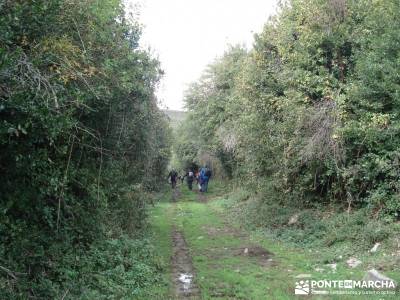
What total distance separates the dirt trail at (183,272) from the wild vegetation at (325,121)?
11.0 ft

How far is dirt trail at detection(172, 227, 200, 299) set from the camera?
803cm

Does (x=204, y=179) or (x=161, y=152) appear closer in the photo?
(x=161, y=152)

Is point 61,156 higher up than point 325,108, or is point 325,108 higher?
point 325,108

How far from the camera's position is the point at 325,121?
42.9 feet

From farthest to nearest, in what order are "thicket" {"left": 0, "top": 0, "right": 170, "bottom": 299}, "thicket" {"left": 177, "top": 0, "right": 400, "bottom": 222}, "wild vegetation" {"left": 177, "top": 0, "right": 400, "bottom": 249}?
1. "thicket" {"left": 177, "top": 0, "right": 400, "bottom": 222}
2. "wild vegetation" {"left": 177, "top": 0, "right": 400, "bottom": 249}
3. "thicket" {"left": 0, "top": 0, "right": 170, "bottom": 299}

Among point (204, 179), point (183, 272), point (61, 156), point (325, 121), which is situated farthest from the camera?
point (204, 179)

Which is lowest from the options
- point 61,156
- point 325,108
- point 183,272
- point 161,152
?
point 183,272

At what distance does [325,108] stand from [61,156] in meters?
8.82

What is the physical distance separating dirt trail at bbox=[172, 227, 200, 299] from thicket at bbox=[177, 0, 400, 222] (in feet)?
15.1

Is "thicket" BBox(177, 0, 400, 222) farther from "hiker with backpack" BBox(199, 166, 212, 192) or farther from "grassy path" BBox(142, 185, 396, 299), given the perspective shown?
"hiker with backpack" BBox(199, 166, 212, 192)

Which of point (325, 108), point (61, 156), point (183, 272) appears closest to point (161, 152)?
point (325, 108)

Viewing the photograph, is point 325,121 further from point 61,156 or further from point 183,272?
point 61,156

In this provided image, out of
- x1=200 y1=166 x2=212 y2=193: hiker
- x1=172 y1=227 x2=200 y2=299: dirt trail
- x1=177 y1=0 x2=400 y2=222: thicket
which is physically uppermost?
x1=177 y1=0 x2=400 y2=222: thicket

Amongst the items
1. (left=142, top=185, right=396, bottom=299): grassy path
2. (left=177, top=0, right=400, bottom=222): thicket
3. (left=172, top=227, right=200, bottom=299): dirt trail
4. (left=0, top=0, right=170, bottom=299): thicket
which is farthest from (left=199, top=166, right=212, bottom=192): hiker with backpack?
(left=0, top=0, right=170, bottom=299): thicket
